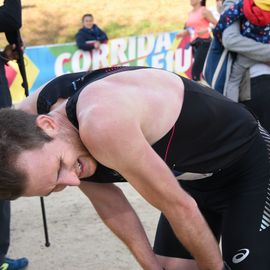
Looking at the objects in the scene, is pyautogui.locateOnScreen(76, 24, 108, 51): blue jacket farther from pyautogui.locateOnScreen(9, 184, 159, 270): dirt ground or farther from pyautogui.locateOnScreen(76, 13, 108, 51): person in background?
pyautogui.locateOnScreen(9, 184, 159, 270): dirt ground

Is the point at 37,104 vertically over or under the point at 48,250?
over

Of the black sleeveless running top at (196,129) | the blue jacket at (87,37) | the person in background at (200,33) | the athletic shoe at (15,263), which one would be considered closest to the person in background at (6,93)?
the athletic shoe at (15,263)

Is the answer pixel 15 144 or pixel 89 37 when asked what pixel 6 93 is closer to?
pixel 15 144

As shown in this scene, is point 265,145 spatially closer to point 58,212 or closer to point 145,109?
point 145,109

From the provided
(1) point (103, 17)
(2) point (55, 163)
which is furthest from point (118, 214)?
(1) point (103, 17)

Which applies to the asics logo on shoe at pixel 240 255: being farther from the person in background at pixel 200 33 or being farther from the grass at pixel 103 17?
the grass at pixel 103 17

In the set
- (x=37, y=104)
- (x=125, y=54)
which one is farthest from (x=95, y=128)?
(x=125, y=54)

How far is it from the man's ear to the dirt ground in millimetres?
1676

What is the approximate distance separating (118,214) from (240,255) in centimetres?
53

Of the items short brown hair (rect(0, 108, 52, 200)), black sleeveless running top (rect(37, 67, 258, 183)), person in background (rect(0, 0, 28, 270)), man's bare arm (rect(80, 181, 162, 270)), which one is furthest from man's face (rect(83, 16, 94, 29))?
short brown hair (rect(0, 108, 52, 200))

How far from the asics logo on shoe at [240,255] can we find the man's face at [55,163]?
26.1 inches

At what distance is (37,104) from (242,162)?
0.80 m

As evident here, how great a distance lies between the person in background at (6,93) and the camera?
9.60ft

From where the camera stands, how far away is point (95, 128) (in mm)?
1407
